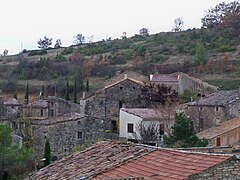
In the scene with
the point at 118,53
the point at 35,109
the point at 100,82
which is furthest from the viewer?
the point at 118,53

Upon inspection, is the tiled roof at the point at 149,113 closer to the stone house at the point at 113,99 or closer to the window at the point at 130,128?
the window at the point at 130,128

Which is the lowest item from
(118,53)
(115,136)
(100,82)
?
(115,136)

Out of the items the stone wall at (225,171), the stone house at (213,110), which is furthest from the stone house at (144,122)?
the stone wall at (225,171)

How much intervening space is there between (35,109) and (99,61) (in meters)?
27.5

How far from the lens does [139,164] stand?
1155 cm

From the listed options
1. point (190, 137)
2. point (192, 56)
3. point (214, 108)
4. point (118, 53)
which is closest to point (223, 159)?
point (190, 137)

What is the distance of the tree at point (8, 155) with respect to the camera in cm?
2723

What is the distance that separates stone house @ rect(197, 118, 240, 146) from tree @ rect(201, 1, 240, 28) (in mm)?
47542

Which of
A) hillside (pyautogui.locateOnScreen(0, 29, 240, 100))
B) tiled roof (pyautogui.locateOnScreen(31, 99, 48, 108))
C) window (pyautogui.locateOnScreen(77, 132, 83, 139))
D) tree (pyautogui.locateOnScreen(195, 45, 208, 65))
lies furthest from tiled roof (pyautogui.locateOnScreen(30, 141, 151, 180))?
tree (pyautogui.locateOnScreen(195, 45, 208, 65))

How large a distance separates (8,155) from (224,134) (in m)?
12.9

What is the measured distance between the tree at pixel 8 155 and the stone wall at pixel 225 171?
18732 mm

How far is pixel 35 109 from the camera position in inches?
1821

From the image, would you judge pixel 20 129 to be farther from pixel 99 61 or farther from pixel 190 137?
pixel 99 61

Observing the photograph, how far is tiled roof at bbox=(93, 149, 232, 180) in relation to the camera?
32.8 ft
